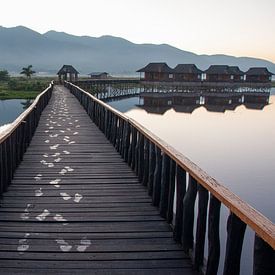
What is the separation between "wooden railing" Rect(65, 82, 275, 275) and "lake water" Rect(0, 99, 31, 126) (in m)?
31.0

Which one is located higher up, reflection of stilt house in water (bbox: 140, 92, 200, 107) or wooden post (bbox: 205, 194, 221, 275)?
wooden post (bbox: 205, 194, 221, 275)

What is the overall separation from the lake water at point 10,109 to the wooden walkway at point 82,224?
1154 inches

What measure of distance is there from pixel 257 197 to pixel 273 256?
526 inches

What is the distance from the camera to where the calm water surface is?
15117mm

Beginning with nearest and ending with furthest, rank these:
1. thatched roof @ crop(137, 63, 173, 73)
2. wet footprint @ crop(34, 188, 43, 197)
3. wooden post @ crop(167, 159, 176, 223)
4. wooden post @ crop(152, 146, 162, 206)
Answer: wooden post @ crop(167, 159, 176, 223) < wooden post @ crop(152, 146, 162, 206) < wet footprint @ crop(34, 188, 43, 197) < thatched roof @ crop(137, 63, 173, 73)

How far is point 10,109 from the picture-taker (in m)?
43.8

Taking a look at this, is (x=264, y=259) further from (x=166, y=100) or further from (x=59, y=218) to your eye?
(x=166, y=100)

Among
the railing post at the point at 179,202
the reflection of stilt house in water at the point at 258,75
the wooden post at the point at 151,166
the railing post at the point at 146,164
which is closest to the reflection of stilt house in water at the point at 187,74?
the reflection of stilt house in water at the point at 258,75

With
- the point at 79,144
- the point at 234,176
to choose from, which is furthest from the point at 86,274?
the point at 234,176

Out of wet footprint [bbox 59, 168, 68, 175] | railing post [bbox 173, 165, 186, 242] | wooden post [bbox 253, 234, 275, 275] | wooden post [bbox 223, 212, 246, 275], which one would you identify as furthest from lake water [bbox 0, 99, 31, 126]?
wooden post [bbox 253, 234, 275, 275]

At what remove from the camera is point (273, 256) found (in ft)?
8.36

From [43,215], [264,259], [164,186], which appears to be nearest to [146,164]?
[164,186]

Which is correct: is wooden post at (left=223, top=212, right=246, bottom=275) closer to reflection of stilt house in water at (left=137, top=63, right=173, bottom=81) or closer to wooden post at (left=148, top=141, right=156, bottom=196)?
wooden post at (left=148, top=141, right=156, bottom=196)

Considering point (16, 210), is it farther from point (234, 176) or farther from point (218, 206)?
point (234, 176)
